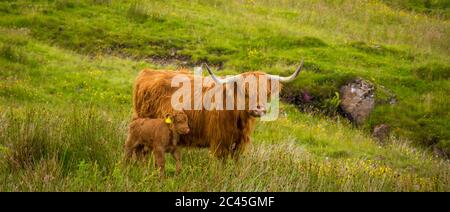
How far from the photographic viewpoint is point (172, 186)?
209 inches

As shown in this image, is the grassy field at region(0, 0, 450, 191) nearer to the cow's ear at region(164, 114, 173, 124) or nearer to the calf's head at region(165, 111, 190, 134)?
the calf's head at region(165, 111, 190, 134)

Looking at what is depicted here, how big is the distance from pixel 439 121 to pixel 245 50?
580 cm

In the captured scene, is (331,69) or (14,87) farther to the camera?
(331,69)

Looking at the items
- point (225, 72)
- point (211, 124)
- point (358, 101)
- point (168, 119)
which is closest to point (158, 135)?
point (168, 119)

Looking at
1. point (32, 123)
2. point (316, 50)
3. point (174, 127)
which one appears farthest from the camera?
point (316, 50)

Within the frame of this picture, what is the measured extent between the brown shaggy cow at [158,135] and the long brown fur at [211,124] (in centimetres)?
52

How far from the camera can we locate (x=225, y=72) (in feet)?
48.5

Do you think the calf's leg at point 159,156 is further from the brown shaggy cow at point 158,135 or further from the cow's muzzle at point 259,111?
the cow's muzzle at point 259,111

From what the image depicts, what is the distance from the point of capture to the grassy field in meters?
5.83

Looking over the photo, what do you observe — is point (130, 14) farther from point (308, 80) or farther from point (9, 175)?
point (9, 175)

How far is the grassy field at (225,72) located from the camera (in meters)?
5.83

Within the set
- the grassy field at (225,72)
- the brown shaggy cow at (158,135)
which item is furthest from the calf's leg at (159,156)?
the grassy field at (225,72)

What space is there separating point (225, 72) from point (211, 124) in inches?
299
